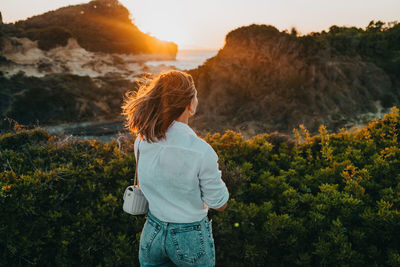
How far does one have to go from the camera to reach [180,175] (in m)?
1.39

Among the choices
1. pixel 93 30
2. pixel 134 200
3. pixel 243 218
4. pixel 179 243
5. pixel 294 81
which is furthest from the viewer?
pixel 93 30

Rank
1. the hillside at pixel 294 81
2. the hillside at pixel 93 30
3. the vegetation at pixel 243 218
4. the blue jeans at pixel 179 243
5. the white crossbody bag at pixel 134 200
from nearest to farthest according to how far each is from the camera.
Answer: the blue jeans at pixel 179 243, the white crossbody bag at pixel 134 200, the vegetation at pixel 243 218, the hillside at pixel 294 81, the hillside at pixel 93 30

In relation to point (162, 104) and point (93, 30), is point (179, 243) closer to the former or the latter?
point (162, 104)

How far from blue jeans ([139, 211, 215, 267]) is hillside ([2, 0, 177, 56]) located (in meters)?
42.3

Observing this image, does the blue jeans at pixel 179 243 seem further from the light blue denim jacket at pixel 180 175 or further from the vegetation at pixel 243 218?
the vegetation at pixel 243 218

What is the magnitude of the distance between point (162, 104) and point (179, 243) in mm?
912

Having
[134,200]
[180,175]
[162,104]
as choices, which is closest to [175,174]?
[180,175]

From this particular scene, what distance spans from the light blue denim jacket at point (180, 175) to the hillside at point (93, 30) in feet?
Result: 139

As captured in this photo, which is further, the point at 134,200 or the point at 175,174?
the point at 134,200

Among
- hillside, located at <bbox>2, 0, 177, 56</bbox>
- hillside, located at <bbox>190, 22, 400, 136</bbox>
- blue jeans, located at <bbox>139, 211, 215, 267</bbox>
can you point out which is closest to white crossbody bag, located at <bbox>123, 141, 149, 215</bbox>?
blue jeans, located at <bbox>139, 211, 215, 267</bbox>

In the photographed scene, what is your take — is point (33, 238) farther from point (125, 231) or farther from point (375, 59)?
point (375, 59)

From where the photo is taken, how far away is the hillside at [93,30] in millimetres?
37531

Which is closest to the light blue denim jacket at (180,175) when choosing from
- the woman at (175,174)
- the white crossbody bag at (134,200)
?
the woman at (175,174)

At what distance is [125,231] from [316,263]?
2.32 m
